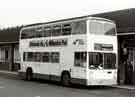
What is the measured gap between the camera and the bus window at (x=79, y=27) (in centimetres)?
1731

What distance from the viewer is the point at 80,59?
57.5 feet

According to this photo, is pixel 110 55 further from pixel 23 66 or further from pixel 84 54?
pixel 23 66

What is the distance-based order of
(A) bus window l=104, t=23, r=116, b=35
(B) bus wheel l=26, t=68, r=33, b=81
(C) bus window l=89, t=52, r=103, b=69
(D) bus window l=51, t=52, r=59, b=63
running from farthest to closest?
(B) bus wheel l=26, t=68, r=33, b=81 < (D) bus window l=51, t=52, r=59, b=63 < (A) bus window l=104, t=23, r=116, b=35 < (C) bus window l=89, t=52, r=103, b=69

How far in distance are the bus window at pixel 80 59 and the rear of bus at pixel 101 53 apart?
305 mm

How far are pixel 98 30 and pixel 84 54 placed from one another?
1.62m

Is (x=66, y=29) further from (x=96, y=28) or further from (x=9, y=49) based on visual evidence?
(x=9, y=49)

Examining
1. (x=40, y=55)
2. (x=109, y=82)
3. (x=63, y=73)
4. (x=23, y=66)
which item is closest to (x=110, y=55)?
(x=109, y=82)

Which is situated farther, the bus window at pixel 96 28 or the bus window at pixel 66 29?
the bus window at pixel 66 29

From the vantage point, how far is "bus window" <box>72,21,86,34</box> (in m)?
17.3

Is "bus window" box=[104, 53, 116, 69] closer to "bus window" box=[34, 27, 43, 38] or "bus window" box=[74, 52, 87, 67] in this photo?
"bus window" box=[74, 52, 87, 67]

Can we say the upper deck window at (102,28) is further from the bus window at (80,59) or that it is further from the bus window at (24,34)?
the bus window at (24,34)

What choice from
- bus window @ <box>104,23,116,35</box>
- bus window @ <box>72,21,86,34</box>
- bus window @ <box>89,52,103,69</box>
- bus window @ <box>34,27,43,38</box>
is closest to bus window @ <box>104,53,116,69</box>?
bus window @ <box>89,52,103,69</box>

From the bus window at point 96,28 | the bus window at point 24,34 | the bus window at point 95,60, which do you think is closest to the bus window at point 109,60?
the bus window at point 95,60

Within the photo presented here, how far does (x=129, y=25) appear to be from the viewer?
19359 millimetres
